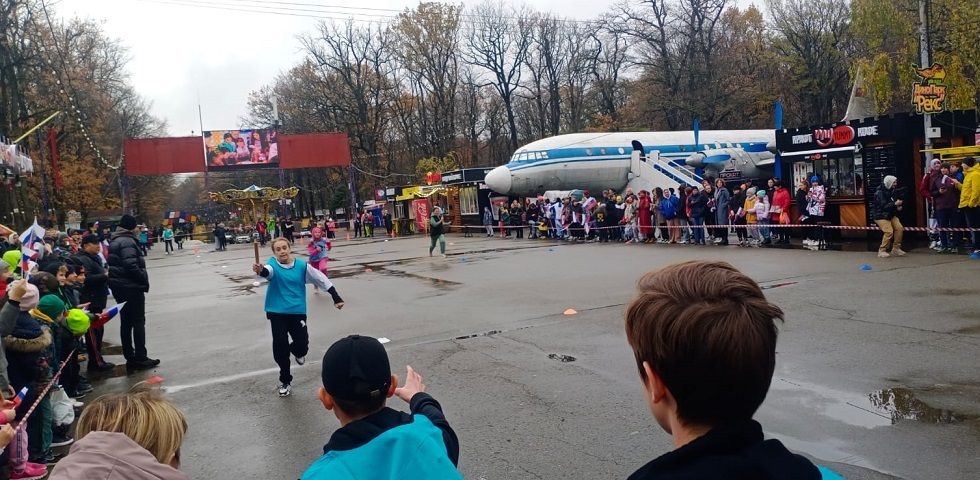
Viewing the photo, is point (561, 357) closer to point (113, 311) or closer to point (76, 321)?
point (76, 321)

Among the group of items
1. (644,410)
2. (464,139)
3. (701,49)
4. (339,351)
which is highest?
(701,49)

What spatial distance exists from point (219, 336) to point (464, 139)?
53818 mm

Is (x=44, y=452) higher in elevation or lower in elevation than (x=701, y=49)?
lower

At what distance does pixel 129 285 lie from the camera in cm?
903

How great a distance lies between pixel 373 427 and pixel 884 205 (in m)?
15.1

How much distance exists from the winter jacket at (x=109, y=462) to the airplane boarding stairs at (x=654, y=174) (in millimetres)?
31160

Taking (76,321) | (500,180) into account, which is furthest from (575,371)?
(500,180)

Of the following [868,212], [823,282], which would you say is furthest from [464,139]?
[823,282]

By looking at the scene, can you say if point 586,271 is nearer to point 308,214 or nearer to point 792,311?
point 792,311

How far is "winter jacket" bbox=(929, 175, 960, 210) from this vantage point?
14.6 metres

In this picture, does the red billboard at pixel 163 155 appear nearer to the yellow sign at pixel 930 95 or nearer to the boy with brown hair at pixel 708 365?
the yellow sign at pixel 930 95

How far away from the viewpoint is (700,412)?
152cm

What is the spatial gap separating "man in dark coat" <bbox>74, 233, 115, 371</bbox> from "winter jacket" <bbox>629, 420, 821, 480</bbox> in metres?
9.27

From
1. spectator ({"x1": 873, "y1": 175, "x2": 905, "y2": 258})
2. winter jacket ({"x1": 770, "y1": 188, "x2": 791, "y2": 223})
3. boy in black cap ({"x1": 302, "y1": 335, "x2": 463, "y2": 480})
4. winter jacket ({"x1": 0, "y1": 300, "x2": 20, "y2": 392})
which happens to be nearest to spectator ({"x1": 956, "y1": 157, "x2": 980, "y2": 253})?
spectator ({"x1": 873, "y1": 175, "x2": 905, "y2": 258})
